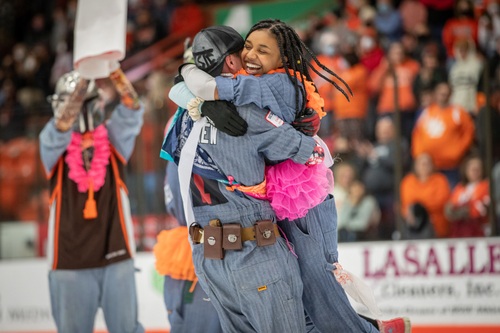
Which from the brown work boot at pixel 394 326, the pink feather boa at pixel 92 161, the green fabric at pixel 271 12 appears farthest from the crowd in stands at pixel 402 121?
the brown work boot at pixel 394 326

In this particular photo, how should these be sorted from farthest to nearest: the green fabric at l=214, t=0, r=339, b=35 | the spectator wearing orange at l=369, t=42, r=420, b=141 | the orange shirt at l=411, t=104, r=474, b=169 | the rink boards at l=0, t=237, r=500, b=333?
the green fabric at l=214, t=0, r=339, b=35
the spectator wearing orange at l=369, t=42, r=420, b=141
the orange shirt at l=411, t=104, r=474, b=169
the rink boards at l=0, t=237, r=500, b=333

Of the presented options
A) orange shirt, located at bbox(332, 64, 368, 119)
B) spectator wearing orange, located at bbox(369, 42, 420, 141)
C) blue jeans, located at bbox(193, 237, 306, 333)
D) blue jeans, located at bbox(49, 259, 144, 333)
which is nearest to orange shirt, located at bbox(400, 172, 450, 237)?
spectator wearing orange, located at bbox(369, 42, 420, 141)

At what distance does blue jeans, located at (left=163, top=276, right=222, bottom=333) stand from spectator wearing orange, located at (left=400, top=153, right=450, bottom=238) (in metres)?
2.91

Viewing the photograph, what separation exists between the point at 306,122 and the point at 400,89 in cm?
458

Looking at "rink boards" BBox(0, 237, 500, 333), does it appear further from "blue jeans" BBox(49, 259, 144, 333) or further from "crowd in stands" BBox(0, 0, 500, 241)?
"blue jeans" BBox(49, 259, 144, 333)

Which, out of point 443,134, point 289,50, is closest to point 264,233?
point 289,50

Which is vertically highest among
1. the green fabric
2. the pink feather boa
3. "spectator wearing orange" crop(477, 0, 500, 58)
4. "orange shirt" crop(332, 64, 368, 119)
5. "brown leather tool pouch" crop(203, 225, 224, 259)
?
the green fabric

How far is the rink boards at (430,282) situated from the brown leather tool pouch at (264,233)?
3073 millimetres

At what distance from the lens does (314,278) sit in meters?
3.38

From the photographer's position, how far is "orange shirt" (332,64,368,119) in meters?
7.34

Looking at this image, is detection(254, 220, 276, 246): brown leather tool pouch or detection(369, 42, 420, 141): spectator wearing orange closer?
detection(254, 220, 276, 246): brown leather tool pouch

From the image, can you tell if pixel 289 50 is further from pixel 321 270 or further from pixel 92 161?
pixel 92 161

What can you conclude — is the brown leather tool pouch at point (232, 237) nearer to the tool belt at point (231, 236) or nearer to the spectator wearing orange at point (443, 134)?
the tool belt at point (231, 236)

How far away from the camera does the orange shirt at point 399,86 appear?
7.27 metres
